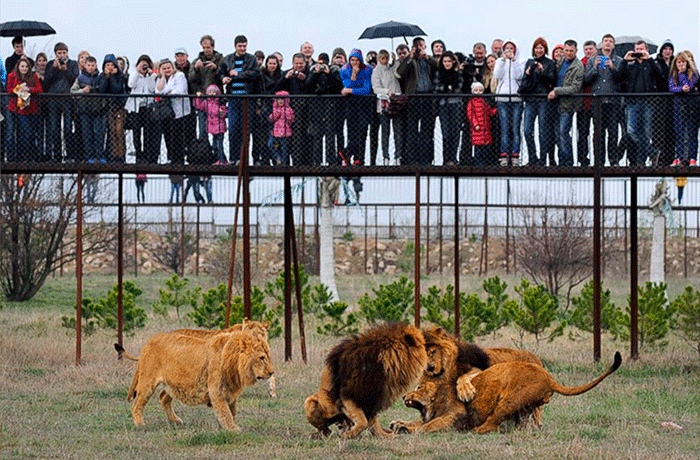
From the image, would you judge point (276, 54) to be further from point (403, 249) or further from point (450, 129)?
point (403, 249)

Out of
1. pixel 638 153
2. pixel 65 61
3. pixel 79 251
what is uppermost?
pixel 65 61

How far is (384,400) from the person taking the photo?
38.2 ft

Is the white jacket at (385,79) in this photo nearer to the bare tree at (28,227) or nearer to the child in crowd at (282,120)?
the child in crowd at (282,120)

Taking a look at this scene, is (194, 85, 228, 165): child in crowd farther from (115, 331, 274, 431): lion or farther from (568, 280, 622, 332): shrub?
(568, 280, 622, 332): shrub

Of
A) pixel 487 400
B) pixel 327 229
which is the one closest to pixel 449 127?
pixel 487 400

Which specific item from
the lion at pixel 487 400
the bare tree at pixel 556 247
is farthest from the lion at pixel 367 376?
the bare tree at pixel 556 247

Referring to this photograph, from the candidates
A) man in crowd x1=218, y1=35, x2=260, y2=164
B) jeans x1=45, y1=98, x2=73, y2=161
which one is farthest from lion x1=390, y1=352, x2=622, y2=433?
jeans x1=45, y1=98, x2=73, y2=161

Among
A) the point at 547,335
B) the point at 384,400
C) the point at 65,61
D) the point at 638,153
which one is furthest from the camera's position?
the point at 547,335

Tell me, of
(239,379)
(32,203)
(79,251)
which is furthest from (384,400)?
(32,203)

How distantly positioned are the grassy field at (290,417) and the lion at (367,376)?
0.76ft

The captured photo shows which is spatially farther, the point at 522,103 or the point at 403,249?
the point at 403,249

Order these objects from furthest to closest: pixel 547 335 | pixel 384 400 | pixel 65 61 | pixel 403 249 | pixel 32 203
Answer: pixel 403 249 → pixel 32 203 → pixel 547 335 → pixel 65 61 → pixel 384 400

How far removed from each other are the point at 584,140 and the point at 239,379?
7525 mm

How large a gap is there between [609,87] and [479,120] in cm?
178
